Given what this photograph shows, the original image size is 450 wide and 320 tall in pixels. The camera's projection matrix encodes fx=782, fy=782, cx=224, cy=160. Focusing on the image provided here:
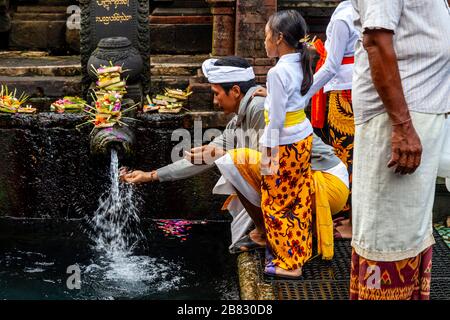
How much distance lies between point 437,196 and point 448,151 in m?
2.88

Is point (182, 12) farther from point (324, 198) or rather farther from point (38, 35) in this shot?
point (324, 198)

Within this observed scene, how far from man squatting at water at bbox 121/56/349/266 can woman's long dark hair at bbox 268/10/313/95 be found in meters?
0.39

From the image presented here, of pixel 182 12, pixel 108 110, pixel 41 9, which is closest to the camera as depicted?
pixel 108 110

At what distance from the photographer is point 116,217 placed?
6.72m

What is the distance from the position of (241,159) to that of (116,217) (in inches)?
79.6

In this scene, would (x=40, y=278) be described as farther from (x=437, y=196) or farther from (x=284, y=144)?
(x=437, y=196)

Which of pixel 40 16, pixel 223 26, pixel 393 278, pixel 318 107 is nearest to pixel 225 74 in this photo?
pixel 318 107

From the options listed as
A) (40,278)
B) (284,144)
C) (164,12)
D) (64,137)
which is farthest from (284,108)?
(164,12)

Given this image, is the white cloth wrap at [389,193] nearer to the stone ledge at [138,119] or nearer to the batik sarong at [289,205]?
the batik sarong at [289,205]

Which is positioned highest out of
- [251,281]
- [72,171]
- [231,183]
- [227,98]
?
[227,98]

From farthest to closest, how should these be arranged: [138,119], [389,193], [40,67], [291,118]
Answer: [40,67] → [138,119] → [291,118] → [389,193]

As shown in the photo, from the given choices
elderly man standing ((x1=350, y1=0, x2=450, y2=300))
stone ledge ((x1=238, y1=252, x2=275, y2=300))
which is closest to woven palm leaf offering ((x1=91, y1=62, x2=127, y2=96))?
stone ledge ((x1=238, y1=252, x2=275, y2=300))

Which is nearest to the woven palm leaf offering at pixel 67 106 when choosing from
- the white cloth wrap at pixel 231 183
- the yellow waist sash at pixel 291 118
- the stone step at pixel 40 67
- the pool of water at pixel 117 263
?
the stone step at pixel 40 67

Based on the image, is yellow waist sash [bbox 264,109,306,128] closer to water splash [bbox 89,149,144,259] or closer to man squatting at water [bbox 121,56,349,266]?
man squatting at water [bbox 121,56,349,266]
